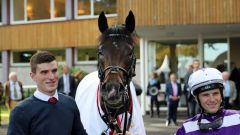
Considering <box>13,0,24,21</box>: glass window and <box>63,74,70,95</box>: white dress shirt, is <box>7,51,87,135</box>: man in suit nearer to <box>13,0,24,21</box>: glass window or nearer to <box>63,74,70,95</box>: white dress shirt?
<box>63,74,70,95</box>: white dress shirt

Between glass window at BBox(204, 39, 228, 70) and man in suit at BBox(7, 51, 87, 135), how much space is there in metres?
15.0

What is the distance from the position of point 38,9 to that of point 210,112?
24.1 meters

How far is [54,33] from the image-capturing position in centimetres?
2552

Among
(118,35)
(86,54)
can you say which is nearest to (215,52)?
(86,54)

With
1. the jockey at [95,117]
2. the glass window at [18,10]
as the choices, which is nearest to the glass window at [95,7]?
the glass window at [18,10]

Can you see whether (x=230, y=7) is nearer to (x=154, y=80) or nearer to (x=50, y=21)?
(x=154, y=80)

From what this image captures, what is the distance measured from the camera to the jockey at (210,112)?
128 inches

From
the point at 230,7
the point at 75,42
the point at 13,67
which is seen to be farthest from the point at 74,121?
the point at 13,67

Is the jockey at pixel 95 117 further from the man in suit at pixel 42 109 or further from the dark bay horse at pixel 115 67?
the man in suit at pixel 42 109

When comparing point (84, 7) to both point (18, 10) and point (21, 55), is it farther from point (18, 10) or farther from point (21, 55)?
point (21, 55)

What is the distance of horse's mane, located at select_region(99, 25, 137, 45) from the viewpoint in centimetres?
438

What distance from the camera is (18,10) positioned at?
2714 centimetres

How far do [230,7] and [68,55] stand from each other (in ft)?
38.5

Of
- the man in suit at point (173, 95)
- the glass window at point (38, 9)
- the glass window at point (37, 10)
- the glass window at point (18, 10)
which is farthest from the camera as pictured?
the glass window at point (18, 10)
